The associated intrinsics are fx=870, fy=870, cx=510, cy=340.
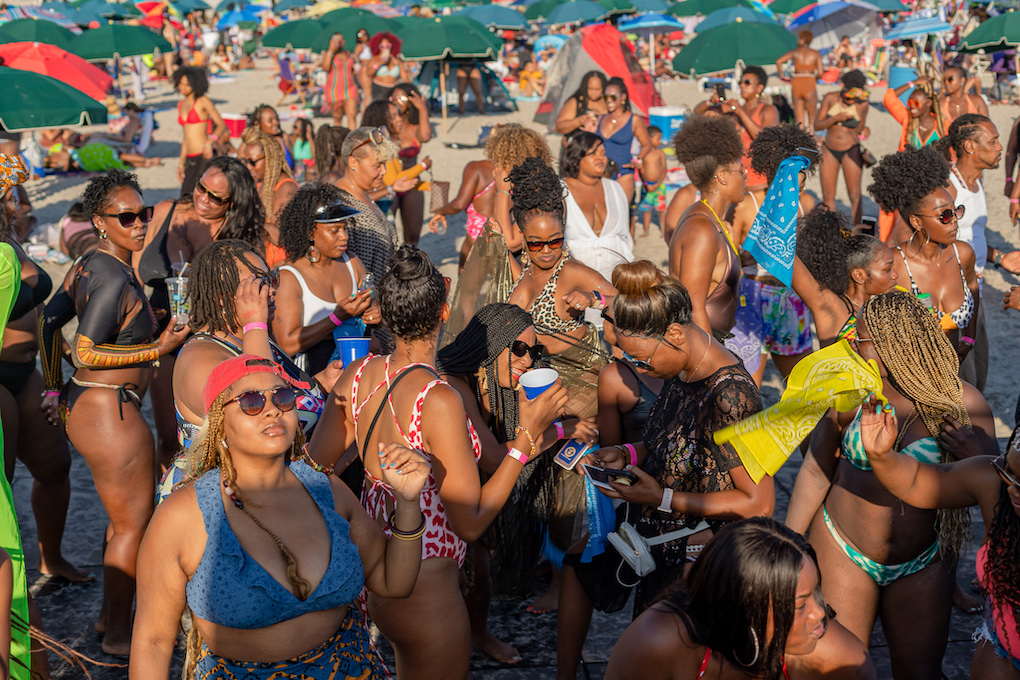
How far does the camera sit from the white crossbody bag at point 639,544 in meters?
3.04

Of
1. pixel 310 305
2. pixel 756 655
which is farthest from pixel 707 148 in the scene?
pixel 756 655

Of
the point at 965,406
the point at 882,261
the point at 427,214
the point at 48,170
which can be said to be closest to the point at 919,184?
the point at 882,261

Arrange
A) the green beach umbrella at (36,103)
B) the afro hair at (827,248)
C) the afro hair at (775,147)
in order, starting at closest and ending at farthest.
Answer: the afro hair at (827,248), the afro hair at (775,147), the green beach umbrella at (36,103)

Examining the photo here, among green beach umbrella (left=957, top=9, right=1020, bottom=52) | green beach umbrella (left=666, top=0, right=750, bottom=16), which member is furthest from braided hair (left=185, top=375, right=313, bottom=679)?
green beach umbrella (left=666, top=0, right=750, bottom=16)

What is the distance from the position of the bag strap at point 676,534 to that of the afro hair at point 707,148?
2.74m

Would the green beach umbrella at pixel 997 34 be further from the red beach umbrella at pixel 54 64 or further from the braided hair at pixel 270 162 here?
the red beach umbrella at pixel 54 64

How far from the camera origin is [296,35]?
23062 mm

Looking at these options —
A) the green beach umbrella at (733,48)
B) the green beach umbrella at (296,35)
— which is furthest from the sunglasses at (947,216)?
the green beach umbrella at (296,35)

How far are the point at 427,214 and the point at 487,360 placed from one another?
977 cm

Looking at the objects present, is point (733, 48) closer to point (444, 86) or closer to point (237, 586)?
point (444, 86)

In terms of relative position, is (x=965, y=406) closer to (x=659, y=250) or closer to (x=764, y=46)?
(x=659, y=250)

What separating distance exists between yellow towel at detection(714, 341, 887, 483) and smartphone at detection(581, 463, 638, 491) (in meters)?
0.41

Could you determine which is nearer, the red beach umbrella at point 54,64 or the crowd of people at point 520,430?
the crowd of people at point 520,430

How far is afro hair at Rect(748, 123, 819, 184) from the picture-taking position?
605 centimetres
